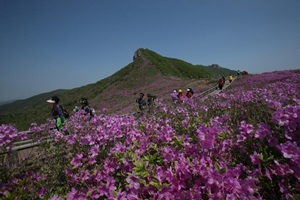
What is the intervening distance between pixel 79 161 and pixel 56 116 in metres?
5.32

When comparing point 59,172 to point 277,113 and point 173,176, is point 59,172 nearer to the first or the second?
point 173,176

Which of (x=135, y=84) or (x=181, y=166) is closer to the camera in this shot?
(x=181, y=166)

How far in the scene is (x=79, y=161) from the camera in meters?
2.89

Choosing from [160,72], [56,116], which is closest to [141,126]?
[56,116]

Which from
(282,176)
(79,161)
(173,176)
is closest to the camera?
(282,176)

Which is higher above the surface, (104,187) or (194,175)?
(194,175)

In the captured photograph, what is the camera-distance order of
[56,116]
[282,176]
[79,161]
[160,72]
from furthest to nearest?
[160,72]
[56,116]
[79,161]
[282,176]

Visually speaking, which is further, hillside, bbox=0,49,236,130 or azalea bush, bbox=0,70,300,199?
hillside, bbox=0,49,236,130

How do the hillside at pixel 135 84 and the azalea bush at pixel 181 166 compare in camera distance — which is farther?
the hillside at pixel 135 84

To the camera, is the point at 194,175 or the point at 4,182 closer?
the point at 194,175

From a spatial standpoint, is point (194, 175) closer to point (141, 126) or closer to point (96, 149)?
point (96, 149)

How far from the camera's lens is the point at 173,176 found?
2092mm

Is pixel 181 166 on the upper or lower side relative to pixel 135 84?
lower

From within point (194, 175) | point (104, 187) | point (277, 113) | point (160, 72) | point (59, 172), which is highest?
point (160, 72)
